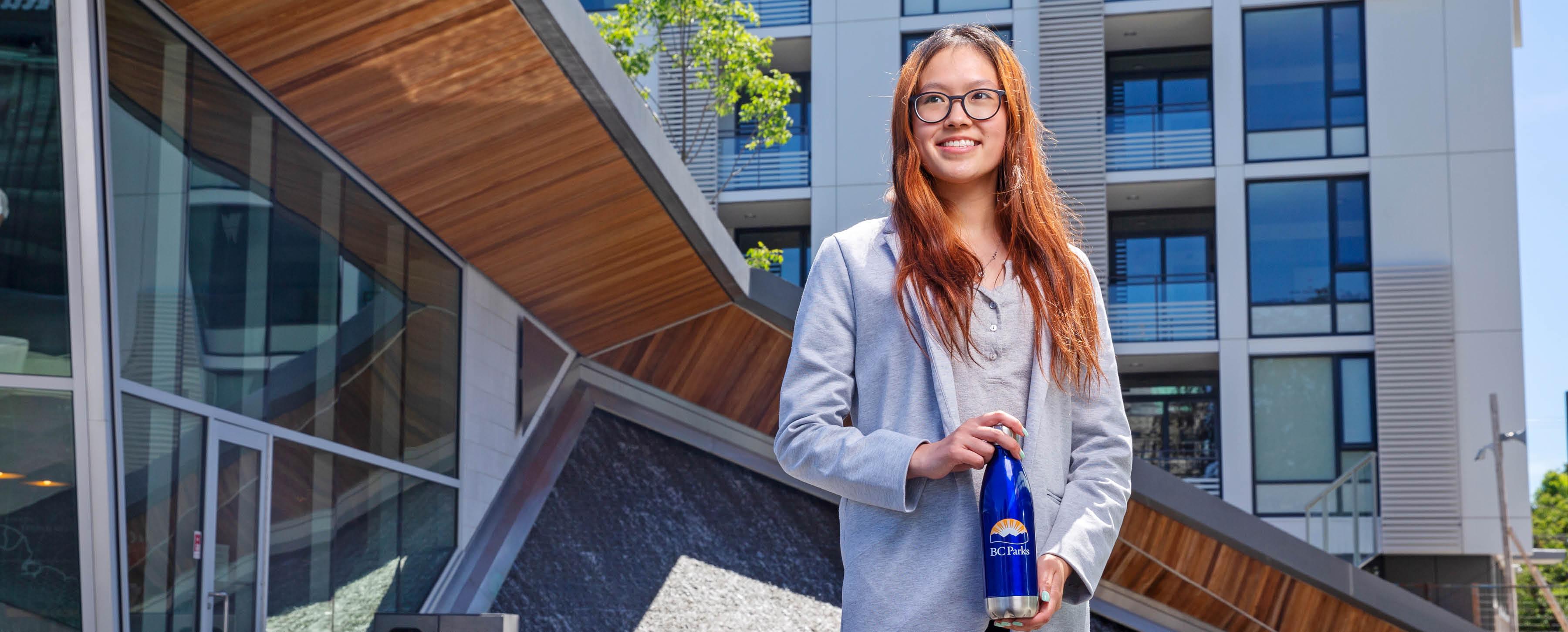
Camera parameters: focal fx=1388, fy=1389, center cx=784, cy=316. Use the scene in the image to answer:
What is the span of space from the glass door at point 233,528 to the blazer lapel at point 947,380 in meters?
5.44

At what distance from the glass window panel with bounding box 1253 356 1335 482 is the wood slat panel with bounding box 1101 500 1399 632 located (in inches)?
433

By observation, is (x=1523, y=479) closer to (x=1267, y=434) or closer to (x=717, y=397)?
(x=1267, y=434)

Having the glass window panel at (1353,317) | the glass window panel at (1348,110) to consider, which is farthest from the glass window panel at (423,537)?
the glass window panel at (1348,110)

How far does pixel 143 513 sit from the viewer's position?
19.0 feet

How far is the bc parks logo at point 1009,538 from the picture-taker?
1.67 metres

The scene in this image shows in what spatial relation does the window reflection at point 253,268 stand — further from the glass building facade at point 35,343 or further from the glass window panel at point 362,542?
the glass building facade at point 35,343

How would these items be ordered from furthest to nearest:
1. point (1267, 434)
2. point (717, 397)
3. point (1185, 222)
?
point (1185, 222) < point (1267, 434) < point (717, 397)

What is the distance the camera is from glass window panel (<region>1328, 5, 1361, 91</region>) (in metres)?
21.4

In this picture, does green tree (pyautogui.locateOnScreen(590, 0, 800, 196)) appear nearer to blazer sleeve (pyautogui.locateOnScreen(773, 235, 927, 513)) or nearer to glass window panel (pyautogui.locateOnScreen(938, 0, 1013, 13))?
glass window panel (pyautogui.locateOnScreen(938, 0, 1013, 13))

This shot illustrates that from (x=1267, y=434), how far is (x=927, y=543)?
816 inches

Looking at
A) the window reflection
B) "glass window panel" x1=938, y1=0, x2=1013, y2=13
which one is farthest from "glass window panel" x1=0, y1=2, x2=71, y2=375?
"glass window panel" x1=938, y1=0, x2=1013, y2=13

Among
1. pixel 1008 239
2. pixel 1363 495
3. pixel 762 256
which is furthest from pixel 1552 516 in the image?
pixel 1008 239

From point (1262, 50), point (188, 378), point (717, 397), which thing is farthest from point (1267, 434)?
point (188, 378)

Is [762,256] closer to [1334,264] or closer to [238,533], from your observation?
[1334,264]
